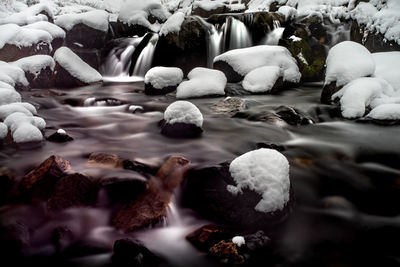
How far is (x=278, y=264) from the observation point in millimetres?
2141

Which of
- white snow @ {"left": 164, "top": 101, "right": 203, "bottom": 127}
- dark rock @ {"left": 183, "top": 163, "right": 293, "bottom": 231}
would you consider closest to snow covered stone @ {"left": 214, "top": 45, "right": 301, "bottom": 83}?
white snow @ {"left": 164, "top": 101, "right": 203, "bottom": 127}

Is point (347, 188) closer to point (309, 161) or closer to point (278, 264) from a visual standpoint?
point (309, 161)

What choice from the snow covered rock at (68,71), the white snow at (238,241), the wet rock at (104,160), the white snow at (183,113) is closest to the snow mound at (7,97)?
the wet rock at (104,160)

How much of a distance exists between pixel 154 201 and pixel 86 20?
9.54m

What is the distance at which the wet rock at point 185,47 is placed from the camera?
9550mm

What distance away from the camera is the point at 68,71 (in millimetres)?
8188

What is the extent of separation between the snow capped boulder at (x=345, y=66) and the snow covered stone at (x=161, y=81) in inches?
145

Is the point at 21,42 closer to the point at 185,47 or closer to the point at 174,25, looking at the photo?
the point at 174,25

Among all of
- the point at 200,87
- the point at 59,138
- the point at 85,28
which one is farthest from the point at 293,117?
the point at 85,28

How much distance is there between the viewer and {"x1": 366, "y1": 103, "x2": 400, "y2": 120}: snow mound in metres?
5.20

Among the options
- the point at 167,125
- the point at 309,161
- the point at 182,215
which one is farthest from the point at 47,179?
the point at 309,161

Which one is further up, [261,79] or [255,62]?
[255,62]

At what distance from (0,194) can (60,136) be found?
1445 millimetres

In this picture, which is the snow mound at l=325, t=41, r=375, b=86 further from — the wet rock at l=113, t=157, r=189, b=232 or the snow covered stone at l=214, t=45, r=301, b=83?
the wet rock at l=113, t=157, r=189, b=232
